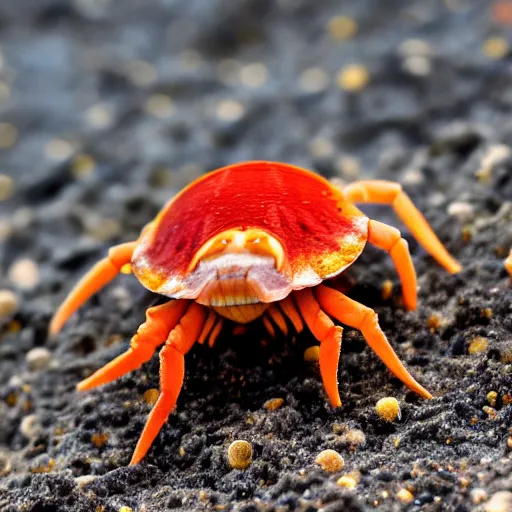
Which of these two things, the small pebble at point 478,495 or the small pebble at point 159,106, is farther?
the small pebble at point 159,106

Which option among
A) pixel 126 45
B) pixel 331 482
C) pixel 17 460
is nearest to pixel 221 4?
pixel 126 45

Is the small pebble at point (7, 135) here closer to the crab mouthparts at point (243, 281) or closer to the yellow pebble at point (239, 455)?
the crab mouthparts at point (243, 281)

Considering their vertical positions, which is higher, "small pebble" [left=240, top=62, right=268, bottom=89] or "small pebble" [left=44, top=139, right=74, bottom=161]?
"small pebble" [left=240, top=62, right=268, bottom=89]

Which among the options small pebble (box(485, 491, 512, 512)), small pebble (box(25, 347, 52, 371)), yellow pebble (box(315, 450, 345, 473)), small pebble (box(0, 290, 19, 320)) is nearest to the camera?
small pebble (box(485, 491, 512, 512))

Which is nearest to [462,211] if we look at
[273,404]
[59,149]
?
[273,404]

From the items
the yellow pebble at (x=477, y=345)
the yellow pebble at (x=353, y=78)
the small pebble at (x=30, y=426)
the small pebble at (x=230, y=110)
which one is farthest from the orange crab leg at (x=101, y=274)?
the yellow pebble at (x=353, y=78)

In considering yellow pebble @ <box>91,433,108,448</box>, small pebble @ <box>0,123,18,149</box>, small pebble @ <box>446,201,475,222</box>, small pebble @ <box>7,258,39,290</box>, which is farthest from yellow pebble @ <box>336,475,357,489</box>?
small pebble @ <box>0,123,18,149</box>

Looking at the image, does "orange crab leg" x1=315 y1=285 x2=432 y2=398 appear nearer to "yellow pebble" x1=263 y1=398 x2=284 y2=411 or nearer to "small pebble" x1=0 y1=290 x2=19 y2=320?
"yellow pebble" x1=263 y1=398 x2=284 y2=411
